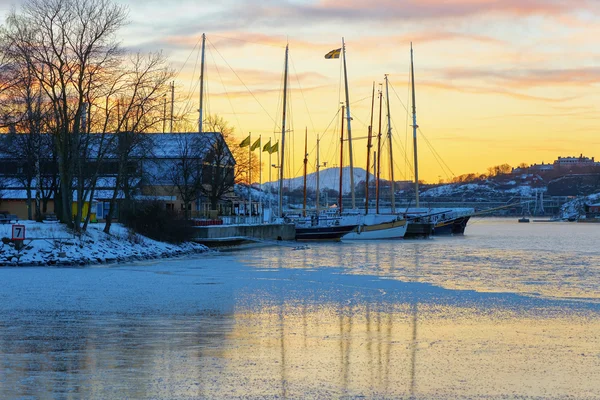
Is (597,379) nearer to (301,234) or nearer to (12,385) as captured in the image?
(12,385)

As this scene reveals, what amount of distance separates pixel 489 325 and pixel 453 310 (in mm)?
3091

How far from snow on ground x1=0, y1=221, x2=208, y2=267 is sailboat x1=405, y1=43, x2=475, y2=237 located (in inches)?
1919

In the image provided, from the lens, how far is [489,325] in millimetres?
19547

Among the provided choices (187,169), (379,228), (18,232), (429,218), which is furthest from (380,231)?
(18,232)

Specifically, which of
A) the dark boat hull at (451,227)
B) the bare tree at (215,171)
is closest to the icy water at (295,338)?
the bare tree at (215,171)

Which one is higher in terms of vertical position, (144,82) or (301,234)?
(144,82)

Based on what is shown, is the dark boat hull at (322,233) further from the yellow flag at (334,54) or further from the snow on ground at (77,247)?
the snow on ground at (77,247)

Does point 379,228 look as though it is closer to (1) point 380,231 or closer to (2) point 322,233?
(1) point 380,231

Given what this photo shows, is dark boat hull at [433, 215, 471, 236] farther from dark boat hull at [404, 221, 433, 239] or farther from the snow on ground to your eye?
the snow on ground

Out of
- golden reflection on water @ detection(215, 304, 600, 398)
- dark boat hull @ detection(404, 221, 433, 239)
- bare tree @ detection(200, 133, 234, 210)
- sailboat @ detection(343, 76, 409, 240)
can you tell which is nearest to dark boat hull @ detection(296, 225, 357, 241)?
sailboat @ detection(343, 76, 409, 240)

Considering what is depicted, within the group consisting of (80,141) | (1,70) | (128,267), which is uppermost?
(1,70)

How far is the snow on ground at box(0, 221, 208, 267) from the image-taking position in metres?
40.2

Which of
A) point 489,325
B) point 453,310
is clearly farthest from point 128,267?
point 489,325

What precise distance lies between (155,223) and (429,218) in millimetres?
56237
